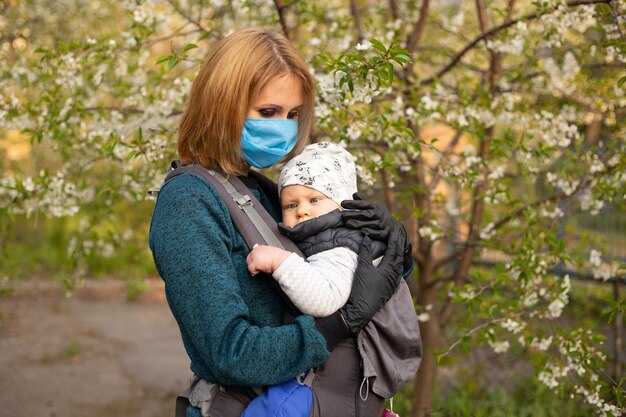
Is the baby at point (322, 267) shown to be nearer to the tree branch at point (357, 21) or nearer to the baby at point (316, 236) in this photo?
the baby at point (316, 236)

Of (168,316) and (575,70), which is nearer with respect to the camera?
(575,70)

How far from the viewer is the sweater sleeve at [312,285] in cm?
176

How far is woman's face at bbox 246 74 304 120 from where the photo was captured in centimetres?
203

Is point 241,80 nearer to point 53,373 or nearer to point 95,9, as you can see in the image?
point 53,373

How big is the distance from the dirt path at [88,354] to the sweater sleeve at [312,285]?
12.0ft

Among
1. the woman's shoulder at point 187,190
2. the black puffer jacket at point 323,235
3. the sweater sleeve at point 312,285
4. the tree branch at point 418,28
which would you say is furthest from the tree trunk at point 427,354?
the woman's shoulder at point 187,190

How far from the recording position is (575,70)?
4176mm

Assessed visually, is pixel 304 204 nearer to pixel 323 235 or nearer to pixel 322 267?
pixel 323 235

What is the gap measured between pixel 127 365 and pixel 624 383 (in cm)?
436

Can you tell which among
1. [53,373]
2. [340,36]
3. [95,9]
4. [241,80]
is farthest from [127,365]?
[241,80]

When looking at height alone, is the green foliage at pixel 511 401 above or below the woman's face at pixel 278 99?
below

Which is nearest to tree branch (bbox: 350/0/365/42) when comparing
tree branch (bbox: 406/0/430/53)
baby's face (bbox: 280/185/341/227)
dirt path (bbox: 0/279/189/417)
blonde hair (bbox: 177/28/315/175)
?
tree branch (bbox: 406/0/430/53)

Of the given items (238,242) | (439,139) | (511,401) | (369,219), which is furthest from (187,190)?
(511,401)

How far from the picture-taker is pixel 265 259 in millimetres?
1768
